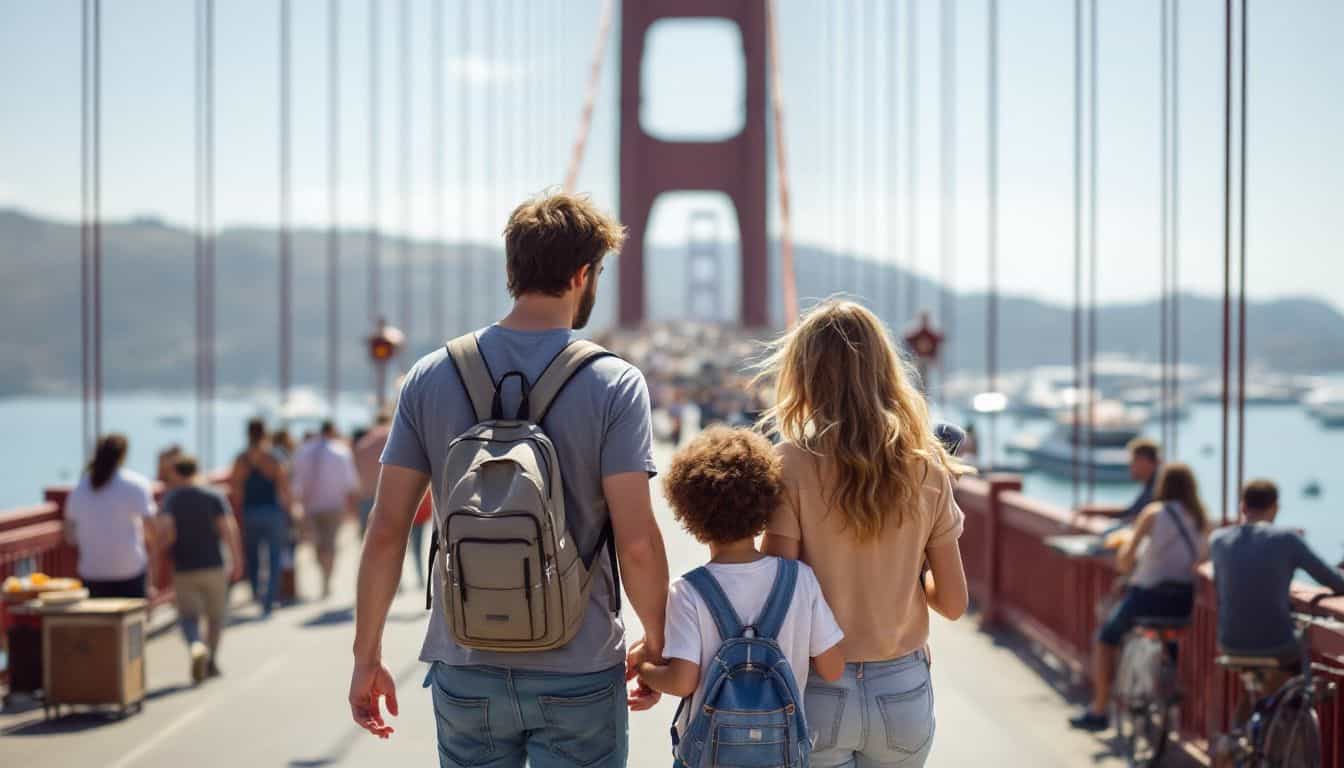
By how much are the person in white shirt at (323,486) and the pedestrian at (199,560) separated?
2809 mm

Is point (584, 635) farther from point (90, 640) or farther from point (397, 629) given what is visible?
point (397, 629)

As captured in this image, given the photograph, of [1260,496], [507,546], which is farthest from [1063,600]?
[507,546]

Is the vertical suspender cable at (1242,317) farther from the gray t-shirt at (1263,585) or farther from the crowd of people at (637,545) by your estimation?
the crowd of people at (637,545)

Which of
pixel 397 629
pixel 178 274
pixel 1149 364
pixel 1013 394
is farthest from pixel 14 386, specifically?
pixel 397 629

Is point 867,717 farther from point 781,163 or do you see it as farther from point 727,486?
point 781,163

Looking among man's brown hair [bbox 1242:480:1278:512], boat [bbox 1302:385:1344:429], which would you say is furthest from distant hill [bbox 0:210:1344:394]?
man's brown hair [bbox 1242:480:1278:512]

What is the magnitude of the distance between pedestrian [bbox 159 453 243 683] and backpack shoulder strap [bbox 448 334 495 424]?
18.0 ft

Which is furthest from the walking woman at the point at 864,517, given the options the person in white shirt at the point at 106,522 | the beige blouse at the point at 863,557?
the person in white shirt at the point at 106,522

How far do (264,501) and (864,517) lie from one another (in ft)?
26.2

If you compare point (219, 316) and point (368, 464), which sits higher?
point (219, 316)

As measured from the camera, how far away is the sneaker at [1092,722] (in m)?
6.54

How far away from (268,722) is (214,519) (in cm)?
166

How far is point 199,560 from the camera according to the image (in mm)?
7719

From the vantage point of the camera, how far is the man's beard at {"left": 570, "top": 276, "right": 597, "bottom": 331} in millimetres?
2742
